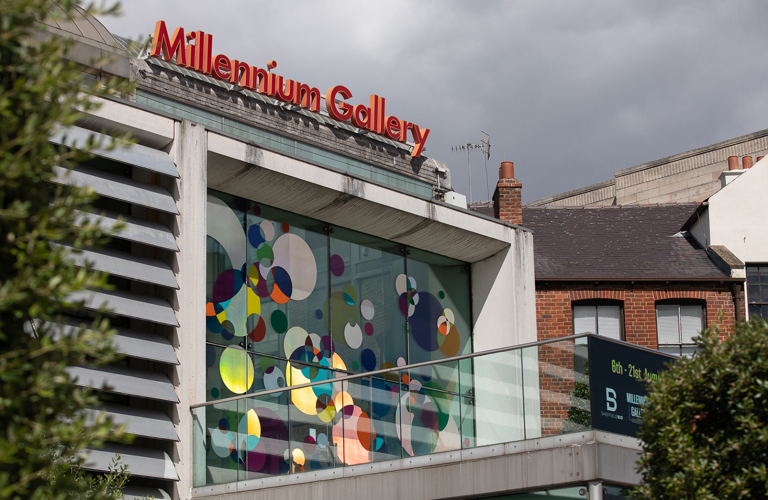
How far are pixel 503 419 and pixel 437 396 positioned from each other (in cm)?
114

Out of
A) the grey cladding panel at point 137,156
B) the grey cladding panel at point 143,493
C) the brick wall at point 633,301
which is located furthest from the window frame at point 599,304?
the grey cladding panel at point 143,493

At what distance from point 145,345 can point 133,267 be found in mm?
1182

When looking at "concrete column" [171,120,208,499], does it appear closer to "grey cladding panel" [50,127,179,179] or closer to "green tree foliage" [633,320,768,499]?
"grey cladding panel" [50,127,179,179]

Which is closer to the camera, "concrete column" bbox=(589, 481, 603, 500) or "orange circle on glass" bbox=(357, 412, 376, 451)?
"concrete column" bbox=(589, 481, 603, 500)

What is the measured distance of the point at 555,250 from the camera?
2734 centimetres

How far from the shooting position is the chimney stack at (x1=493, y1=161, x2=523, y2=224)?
1012 inches

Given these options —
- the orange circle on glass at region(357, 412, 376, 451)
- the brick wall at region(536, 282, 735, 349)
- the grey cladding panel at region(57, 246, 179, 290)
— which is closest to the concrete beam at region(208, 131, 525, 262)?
the grey cladding panel at region(57, 246, 179, 290)

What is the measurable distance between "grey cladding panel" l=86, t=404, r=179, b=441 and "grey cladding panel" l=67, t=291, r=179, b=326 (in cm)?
135

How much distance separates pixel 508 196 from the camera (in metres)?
25.9

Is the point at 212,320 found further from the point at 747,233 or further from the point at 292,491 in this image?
the point at 747,233

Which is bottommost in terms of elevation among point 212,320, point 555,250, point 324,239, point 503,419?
point 503,419

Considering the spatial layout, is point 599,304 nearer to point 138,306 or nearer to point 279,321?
point 279,321

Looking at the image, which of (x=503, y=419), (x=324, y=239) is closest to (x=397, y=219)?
(x=324, y=239)

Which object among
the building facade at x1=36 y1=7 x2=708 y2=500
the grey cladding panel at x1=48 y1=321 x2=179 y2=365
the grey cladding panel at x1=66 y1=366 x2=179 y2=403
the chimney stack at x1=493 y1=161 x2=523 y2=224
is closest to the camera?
the building facade at x1=36 y1=7 x2=708 y2=500
